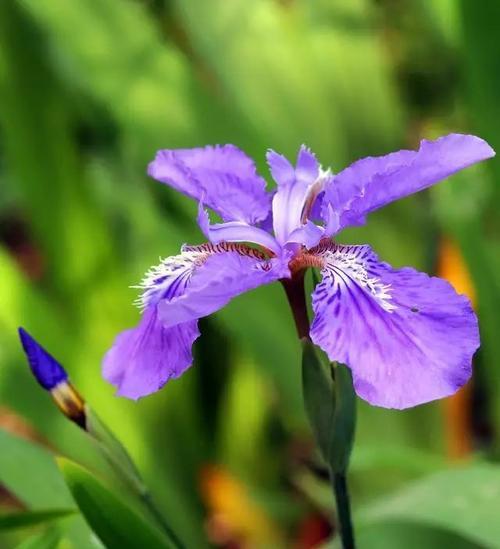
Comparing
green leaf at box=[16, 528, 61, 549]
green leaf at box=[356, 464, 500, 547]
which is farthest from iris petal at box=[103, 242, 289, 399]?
green leaf at box=[356, 464, 500, 547]

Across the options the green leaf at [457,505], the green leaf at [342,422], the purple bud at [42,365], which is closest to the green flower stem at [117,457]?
the purple bud at [42,365]

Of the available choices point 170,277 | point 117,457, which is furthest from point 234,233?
point 117,457

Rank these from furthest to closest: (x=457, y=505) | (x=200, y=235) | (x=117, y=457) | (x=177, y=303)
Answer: (x=200, y=235) → (x=457, y=505) → (x=117, y=457) → (x=177, y=303)

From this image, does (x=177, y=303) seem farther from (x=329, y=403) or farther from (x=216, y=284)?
(x=329, y=403)

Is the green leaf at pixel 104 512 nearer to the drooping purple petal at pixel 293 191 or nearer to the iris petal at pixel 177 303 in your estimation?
the iris petal at pixel 177 303

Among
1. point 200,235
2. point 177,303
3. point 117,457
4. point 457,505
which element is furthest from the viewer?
point 200,235
